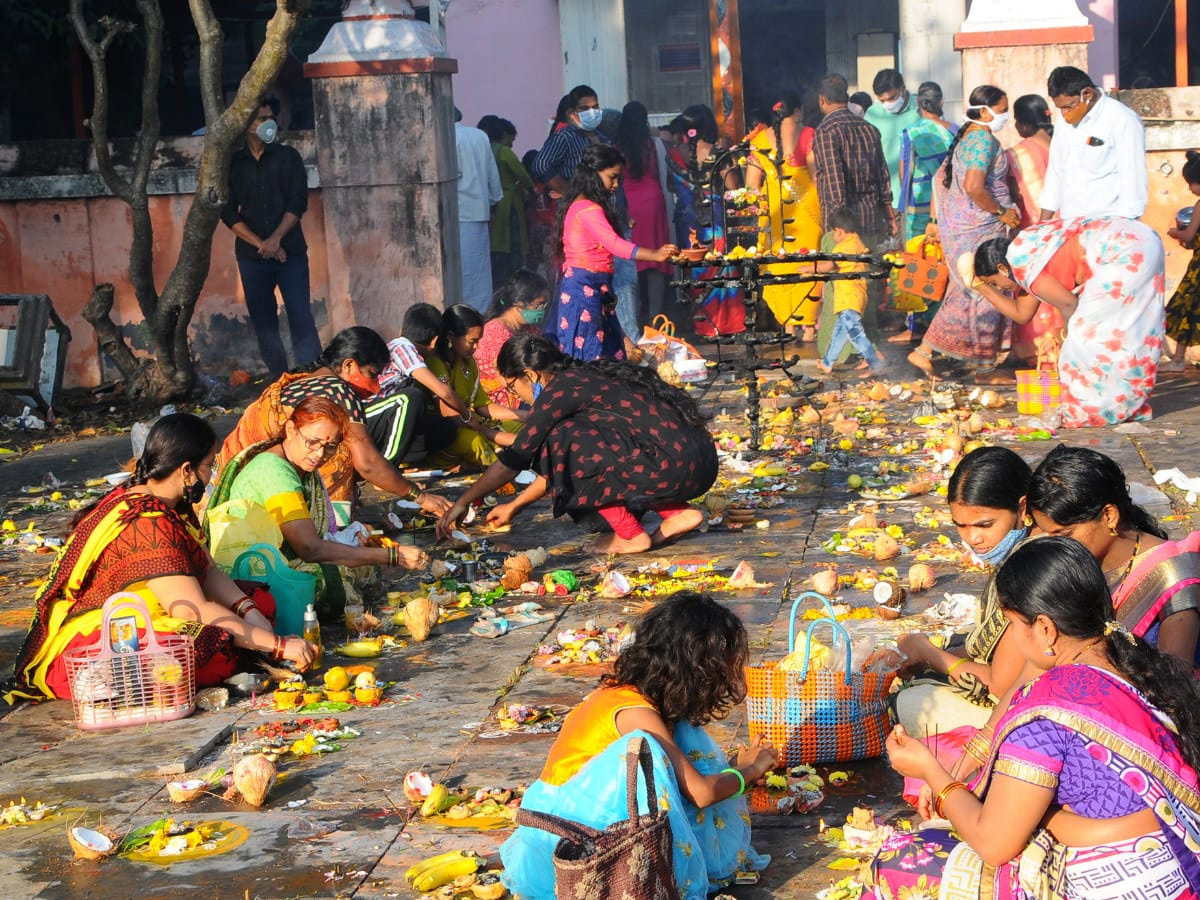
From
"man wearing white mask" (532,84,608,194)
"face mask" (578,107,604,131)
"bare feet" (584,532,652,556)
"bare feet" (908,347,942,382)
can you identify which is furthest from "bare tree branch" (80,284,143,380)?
"bare feet" (908,347,942,382)

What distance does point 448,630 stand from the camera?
6.66 metres

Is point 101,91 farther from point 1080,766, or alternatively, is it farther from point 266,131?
point 1080,766

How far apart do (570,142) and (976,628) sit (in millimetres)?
9240

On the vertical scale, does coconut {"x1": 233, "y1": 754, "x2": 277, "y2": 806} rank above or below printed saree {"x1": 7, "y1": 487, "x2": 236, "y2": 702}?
below

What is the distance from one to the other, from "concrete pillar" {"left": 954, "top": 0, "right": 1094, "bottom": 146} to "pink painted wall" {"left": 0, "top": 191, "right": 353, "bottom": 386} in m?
5.59

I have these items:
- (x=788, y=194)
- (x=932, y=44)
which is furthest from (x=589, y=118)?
(x=932, y=44)

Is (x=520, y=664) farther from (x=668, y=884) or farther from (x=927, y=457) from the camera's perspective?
(x=927, y=457)

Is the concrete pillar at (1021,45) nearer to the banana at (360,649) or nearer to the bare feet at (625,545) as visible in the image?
the bare feet at (625,545)

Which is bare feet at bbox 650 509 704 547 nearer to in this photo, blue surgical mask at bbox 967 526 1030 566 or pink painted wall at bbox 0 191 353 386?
blue surgical mask at bbox 967 526 1030 566

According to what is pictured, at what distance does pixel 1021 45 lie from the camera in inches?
505

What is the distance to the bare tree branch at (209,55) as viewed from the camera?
11141 millimetres

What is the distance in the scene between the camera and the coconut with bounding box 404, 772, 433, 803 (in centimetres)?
471

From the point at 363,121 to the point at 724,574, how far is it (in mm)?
6302

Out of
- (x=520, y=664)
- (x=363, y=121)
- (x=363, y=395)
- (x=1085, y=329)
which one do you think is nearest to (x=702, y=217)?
(x=363, y=121)
